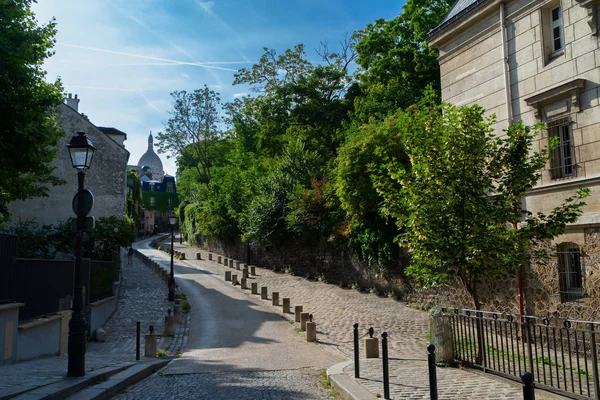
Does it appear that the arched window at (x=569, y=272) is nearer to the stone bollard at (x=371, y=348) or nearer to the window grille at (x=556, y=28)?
the stone bollard at (x=371, y=348)

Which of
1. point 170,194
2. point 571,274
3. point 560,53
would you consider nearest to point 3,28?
point 560,53

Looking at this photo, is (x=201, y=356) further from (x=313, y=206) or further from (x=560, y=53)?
(x=313, y=206)

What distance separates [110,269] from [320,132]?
19417 millimetres

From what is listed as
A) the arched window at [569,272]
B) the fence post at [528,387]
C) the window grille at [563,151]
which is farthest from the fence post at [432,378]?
the window grille at [563,151]

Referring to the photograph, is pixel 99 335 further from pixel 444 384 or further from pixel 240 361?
pixel 444 384

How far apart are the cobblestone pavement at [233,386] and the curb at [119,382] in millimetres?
154

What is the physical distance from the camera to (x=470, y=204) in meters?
10.1

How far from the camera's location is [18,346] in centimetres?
1012

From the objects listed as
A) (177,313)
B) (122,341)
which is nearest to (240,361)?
(122,341)

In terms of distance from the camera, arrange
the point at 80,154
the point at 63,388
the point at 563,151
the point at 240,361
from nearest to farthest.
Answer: the point at 63,388 → the point at 80,154 → the point at 240,361 → the point at 563,151

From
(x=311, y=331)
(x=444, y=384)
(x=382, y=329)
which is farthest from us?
(x=382, y=329)

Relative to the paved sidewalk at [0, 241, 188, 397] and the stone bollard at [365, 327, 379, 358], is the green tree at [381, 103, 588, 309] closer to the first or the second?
the stone bollard at [365, 327, 379, 358]

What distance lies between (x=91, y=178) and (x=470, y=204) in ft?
90.6

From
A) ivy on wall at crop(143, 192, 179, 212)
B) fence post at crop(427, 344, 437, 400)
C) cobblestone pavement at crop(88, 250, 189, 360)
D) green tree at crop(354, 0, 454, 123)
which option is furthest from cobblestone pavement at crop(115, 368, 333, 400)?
ivy on wall at crop(143, 192, 179, 212)
